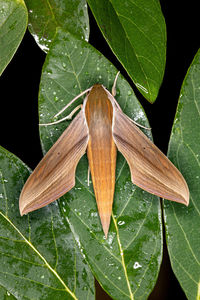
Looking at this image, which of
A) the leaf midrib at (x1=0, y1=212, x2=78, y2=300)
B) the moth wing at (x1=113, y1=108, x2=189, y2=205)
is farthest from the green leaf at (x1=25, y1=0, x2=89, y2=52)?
the leaf midrib at (x1=0, y1=212, x2=78, y2=300)

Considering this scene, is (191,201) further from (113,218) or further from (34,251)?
(34,251)

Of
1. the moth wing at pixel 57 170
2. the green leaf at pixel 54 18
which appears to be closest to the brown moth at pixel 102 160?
the moth wing at pixel 57 170

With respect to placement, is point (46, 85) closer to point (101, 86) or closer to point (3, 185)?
point (101, 86)

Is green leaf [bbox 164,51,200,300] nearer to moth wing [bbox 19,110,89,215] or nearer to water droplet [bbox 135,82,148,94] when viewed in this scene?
water droplet [bbox 135,82,148,94]

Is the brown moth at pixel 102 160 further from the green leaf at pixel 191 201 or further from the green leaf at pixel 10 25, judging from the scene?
the green leaf at pixel 10 25

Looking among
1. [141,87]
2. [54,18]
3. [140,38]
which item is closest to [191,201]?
[141,87]

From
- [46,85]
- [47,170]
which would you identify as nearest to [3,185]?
[47,170]
